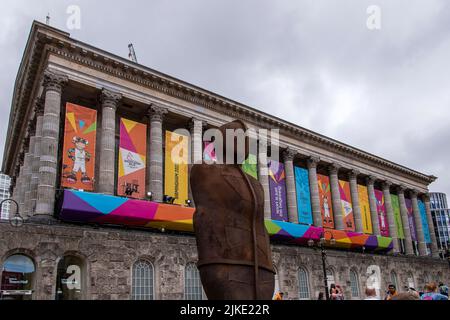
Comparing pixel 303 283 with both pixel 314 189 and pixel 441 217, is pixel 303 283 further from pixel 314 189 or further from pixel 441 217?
pixel 441 217

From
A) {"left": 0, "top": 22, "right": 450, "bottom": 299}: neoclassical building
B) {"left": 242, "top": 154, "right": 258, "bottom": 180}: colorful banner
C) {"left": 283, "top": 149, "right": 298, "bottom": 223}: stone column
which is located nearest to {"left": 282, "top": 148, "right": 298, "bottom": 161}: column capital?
{"left": 283, "top": 149, "right": 298, "bottom": 223}: stone column

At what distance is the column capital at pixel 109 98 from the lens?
96.3ft

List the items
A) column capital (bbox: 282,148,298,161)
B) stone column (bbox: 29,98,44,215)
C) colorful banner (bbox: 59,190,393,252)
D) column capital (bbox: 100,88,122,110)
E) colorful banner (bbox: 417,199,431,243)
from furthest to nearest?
colorful banner (bbox: 417,199,431,243) → column capital (bbox: 282,148,298,161) → column capital (bbox: 100,88,122,110) → stone column (bbox: 29,98,44,215) → colorful banner (bbox: 59,190,393,252)

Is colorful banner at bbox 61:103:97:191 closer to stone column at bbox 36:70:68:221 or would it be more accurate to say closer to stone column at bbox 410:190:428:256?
stone column at bbox 36:70:68:221

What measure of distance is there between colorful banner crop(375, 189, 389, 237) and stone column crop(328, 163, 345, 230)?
7.32 meters

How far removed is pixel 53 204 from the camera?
25172mm

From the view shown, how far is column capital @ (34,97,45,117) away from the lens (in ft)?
94.9

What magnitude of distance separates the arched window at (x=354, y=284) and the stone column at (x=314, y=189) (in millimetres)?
6201

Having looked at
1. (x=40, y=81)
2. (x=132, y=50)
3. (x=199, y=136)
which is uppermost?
(x=132, y=50)

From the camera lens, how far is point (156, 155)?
3062 cm

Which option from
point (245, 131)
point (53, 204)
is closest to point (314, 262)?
point (53, 204)

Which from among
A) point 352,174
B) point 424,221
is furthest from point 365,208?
point 424,221
